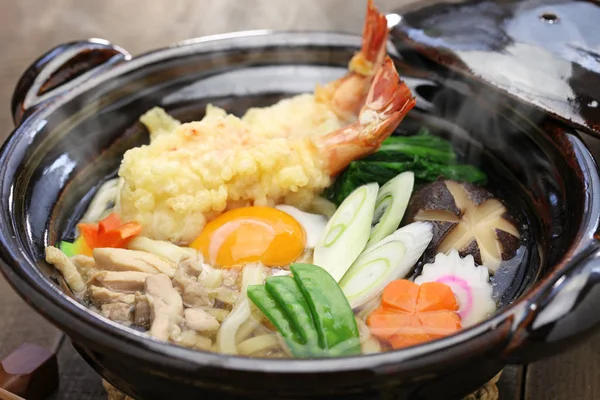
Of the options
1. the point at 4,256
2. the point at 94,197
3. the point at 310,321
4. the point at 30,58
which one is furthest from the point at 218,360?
the point at 30,58

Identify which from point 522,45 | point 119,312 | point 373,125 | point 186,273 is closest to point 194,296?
point 186,273

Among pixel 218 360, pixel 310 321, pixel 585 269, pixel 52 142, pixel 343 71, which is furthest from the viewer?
pixel 343 71

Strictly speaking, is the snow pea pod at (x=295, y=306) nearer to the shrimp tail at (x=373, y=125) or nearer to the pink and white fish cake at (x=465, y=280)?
the pink and white fish cake at (x=465, y=280)

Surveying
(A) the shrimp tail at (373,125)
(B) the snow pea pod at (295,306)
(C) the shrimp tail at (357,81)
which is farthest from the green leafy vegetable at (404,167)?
(B) the snow pea pod at (295,306)

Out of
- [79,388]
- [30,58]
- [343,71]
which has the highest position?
[343,71]

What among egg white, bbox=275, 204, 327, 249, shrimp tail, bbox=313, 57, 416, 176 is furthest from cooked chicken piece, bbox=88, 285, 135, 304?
shrimp tail, bbox=313, 57, 416, 176

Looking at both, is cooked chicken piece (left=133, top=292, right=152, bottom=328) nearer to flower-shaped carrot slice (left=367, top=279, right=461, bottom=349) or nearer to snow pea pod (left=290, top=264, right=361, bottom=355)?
snow pea pod (left=290, top=264, right=361, bottom=355)

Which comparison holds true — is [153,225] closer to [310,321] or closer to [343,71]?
[310,321]
